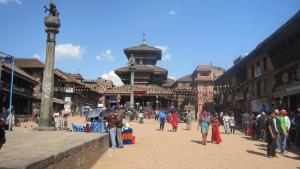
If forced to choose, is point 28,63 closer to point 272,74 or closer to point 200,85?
point 200,85

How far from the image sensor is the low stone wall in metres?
5.55

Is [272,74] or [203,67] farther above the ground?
[203,67]

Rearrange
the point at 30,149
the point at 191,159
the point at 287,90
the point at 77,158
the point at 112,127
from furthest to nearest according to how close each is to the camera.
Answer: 1. the point at 287,90
2. the point at 112,127
3. the point at 191,159
4. the point at 77,158
5. the point at 30,149

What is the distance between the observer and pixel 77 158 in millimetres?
7777

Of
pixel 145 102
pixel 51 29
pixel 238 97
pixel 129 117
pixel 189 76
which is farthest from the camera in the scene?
pixel 189 76

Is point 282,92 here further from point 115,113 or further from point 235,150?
point 115,113

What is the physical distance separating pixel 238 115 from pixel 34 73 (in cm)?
3625

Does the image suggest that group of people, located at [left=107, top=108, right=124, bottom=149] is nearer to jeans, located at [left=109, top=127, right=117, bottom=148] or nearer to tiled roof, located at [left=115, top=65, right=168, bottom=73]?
jeans, located at [left=109, top=127, right=117, bottom=148]

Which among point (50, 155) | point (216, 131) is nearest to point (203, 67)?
point (216, 131)

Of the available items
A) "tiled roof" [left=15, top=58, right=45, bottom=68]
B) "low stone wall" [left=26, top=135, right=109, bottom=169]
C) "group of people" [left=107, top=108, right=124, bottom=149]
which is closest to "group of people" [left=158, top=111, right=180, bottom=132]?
"group of people" [left=107, top=108, right=124, bottom=149]

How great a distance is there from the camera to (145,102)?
62125 mm

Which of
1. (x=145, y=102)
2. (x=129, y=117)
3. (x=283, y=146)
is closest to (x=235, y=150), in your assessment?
(x=283, y=146)

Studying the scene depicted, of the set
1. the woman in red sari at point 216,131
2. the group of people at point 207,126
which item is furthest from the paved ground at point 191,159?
the woman in red sari at point 216,131

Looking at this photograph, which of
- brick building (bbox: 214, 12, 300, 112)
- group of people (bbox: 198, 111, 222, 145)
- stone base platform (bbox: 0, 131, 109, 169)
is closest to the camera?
stone base platform (bbox: 0, 131, 109, 169)
